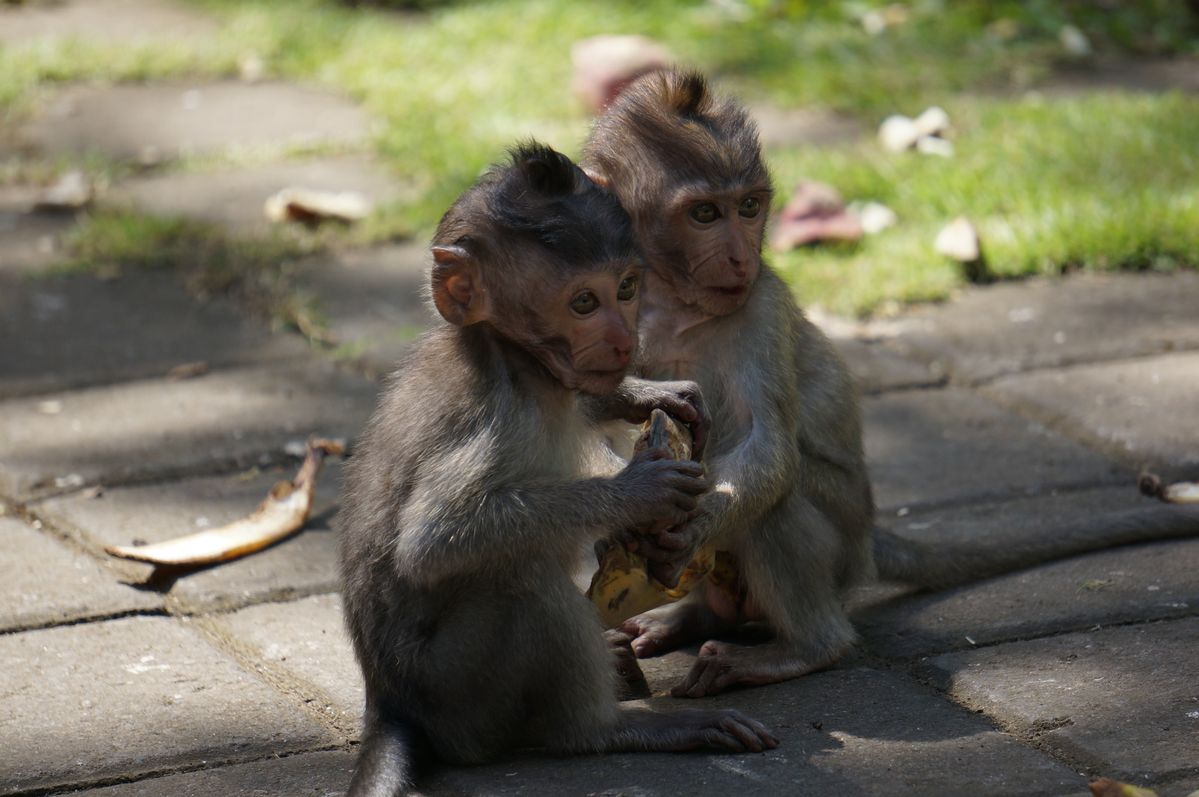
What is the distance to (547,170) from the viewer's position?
3561 millimetres

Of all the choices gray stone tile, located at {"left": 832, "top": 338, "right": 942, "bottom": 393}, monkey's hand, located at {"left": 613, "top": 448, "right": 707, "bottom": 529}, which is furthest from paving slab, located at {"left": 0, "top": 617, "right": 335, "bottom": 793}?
gray stone tile, located at {"left": 832, "top": 338, "right": 942, "bottom": 393}

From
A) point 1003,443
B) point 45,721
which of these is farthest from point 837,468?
point 45,721

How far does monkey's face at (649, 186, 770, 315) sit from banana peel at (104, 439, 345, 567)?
1.31 m

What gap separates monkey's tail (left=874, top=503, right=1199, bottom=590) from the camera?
4320 millimetres

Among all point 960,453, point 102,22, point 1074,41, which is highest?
point 102,22

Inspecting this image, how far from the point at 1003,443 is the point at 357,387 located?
2.09 m

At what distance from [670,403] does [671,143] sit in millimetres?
657

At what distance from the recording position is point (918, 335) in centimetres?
609

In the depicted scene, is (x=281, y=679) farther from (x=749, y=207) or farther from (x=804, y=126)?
(x=804, y=126)

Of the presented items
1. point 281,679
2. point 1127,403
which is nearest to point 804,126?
point 1127,403

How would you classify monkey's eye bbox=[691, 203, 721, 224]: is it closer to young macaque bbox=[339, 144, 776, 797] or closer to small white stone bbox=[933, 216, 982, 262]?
young macaque bbox=[339, 144, 776, 797]

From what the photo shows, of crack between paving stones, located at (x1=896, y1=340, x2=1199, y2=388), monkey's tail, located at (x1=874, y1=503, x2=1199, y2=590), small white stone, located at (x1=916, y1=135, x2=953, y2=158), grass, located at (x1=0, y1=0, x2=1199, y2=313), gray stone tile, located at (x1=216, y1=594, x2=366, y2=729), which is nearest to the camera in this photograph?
gray stone tile, located at (x1=216, y1=594, x2=366, y2=729)

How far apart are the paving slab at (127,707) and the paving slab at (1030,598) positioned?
1411 millimetres

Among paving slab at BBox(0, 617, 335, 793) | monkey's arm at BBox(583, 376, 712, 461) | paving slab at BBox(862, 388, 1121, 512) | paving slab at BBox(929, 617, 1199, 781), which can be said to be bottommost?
paving slab at BBox(0, 617, 335, 793)
